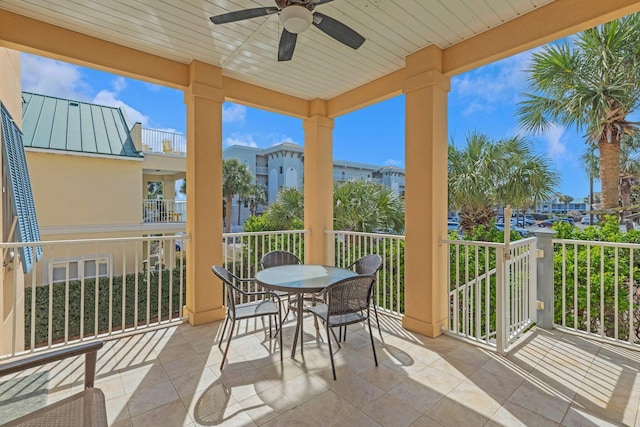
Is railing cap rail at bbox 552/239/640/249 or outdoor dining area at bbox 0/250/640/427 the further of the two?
railing cap rail at bbox 552/239/640/249

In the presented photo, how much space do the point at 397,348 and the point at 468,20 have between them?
3.11 m

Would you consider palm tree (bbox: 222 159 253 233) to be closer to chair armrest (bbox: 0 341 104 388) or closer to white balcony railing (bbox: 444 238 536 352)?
white balcony railing (bbox: 444 238 536 352)

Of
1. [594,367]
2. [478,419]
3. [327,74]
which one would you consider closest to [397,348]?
[478,419]

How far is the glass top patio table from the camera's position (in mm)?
2555

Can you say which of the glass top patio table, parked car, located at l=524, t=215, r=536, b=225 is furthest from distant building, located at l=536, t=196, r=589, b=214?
the glass top patio table

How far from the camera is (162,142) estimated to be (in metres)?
10.4

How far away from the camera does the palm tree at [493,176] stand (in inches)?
213

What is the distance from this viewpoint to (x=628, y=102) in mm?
4258

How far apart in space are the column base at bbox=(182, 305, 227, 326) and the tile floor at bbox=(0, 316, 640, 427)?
0.35 m

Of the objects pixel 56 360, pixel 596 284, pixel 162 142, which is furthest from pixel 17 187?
pixel 162 142

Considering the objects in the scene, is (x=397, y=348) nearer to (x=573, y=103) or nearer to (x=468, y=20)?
(x=468, y=20)

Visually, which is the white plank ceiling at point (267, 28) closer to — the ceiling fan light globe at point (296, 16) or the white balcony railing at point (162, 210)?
the ceiling fan light globe at point (296, 16)

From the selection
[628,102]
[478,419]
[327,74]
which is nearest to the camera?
[478,419]

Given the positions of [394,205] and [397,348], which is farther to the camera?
[394,205]
